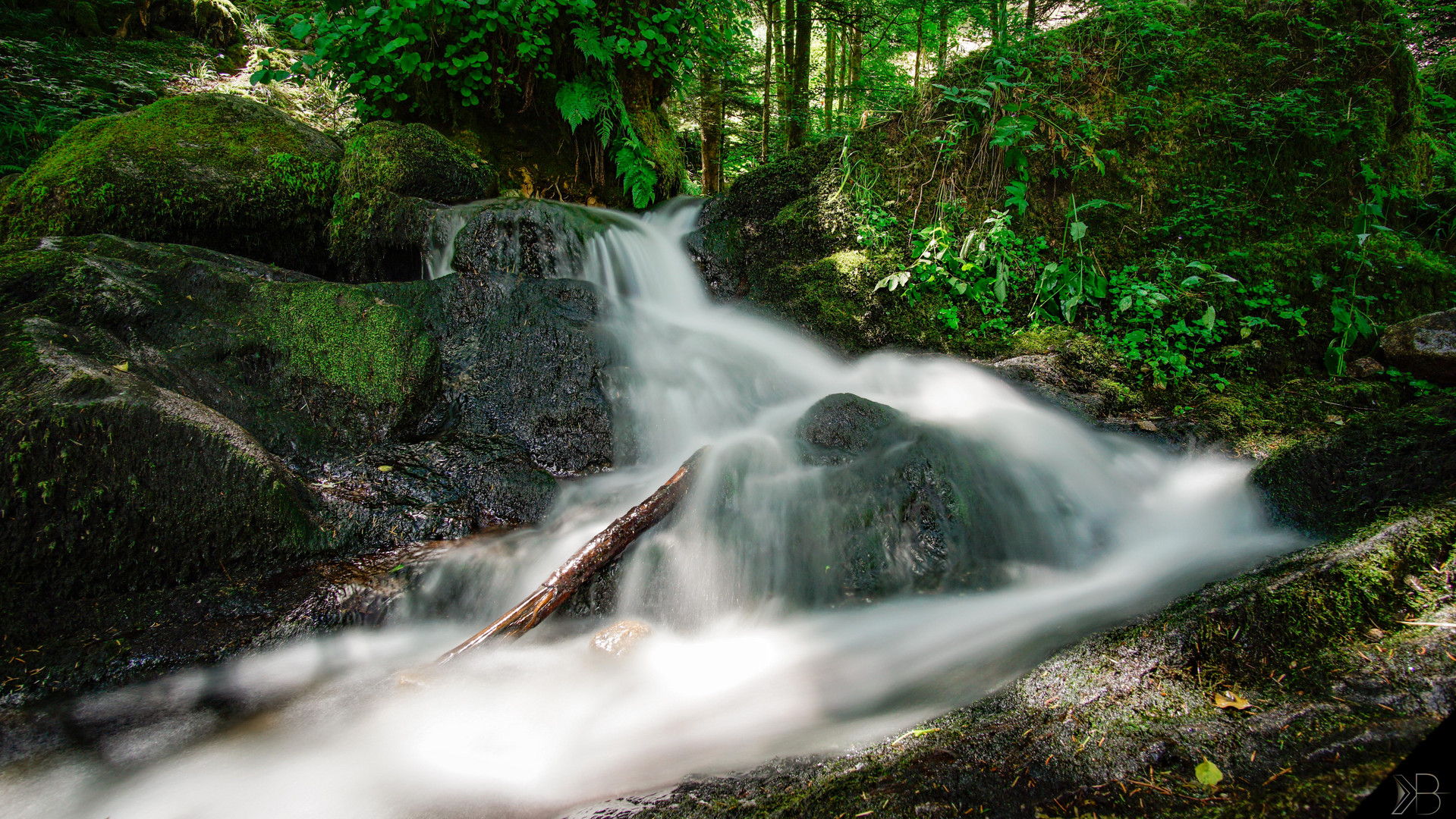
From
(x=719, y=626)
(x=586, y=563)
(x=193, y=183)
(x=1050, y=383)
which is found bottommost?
(x=719, y=626)

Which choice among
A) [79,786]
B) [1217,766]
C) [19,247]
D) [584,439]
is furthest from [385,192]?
[1217,766]

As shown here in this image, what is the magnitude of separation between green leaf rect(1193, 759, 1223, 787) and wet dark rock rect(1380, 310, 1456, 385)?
13.7 feet

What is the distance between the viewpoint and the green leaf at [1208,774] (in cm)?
110

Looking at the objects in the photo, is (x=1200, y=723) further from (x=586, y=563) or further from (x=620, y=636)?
(x=586, y=563)

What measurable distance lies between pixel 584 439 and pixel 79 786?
2586 mm

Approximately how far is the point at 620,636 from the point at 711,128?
32.2 ft

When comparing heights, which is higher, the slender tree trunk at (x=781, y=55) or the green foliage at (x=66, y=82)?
the slender tree trunk at (x=781, y=55)

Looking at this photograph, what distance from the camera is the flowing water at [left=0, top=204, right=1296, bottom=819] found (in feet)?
6.40

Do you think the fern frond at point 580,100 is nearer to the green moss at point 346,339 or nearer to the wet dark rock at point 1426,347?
the green moss at point 346,339

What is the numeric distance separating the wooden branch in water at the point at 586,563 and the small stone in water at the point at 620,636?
0.85ft

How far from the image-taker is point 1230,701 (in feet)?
4.28

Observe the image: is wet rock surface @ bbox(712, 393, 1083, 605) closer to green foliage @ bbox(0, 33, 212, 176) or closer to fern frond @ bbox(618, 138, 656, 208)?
fern frond @ bbox(618, 138, 656, 208)
